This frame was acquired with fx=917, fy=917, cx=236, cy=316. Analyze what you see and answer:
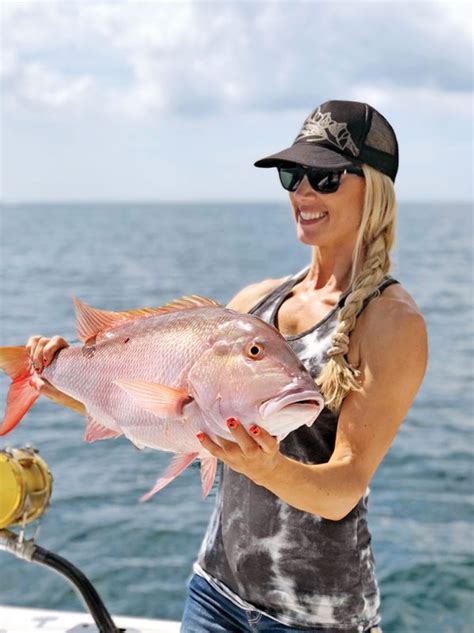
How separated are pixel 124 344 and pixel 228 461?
516mm

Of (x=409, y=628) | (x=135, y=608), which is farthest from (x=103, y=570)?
(x=409, y=628)

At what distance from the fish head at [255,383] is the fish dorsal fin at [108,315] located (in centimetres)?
28

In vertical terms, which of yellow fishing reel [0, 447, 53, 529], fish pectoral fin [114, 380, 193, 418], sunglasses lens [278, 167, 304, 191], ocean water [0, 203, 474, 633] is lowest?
ocean water [0, 203, 474, 633]

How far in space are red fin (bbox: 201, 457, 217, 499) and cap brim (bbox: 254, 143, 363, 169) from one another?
3.13 ft

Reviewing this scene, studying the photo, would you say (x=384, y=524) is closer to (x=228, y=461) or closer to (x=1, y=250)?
(x=228, y=461)

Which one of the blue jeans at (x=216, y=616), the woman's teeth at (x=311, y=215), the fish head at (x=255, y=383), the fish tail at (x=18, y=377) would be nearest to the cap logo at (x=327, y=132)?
the woman's teeth at (x=311, y=215)

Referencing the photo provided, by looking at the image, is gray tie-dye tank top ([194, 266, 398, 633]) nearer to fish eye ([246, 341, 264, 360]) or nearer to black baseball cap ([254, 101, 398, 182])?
black baseball cap ([254, 101, 398, 182])

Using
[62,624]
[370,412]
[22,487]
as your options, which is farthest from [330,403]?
[62,624]

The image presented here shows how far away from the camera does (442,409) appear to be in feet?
48.2

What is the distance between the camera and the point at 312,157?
278 centimetres

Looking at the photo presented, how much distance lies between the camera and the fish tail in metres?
2.84

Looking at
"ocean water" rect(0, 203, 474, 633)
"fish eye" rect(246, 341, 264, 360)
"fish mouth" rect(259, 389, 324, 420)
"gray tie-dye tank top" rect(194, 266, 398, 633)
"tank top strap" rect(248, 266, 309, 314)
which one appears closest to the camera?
"fish mouth" rect(259, 389, 324, 420)

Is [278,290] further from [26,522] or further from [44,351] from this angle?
[26,522]

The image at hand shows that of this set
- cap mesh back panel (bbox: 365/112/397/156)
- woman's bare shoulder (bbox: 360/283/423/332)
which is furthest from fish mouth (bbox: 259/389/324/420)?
cap mesh back panel (bbox: 365/112/397/156)
